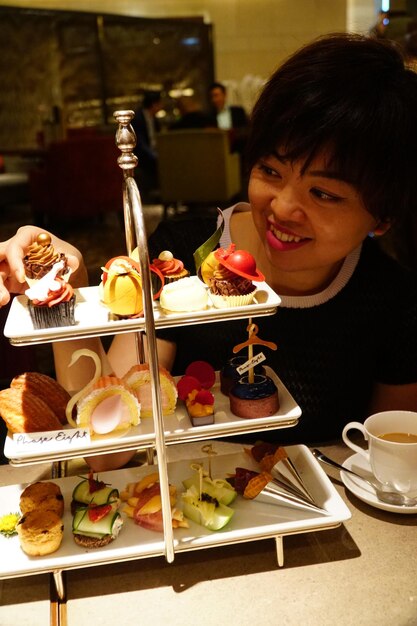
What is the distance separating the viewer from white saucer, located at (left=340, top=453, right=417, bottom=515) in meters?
1.11

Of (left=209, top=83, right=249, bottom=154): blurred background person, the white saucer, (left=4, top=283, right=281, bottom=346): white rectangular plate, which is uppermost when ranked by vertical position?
(left=4, top=283, right=281, bottom=346): white rectangular plate

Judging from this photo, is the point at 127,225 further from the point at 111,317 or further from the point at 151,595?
the point at 151,595

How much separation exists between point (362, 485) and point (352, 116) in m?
0.65

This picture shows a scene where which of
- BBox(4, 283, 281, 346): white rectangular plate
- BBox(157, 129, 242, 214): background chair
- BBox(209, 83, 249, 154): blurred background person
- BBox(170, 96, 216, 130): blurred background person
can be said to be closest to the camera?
BBox(4, 283, 281, 346): white rectangular plate

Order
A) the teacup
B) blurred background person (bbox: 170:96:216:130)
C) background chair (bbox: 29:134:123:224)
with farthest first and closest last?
blurred background person (bbox: 170:96:216:130)
background chair (bbox: 29:134:123:224)
the teacup

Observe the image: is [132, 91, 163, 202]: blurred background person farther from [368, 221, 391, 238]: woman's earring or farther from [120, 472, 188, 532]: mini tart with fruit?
[120, 472, 188, 532]: mini tart with fruit

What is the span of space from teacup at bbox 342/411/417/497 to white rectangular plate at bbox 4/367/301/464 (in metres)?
0.20

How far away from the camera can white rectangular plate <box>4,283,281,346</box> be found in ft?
2.82

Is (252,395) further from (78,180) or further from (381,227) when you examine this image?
(78,180)

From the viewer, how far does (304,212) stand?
1.20 m

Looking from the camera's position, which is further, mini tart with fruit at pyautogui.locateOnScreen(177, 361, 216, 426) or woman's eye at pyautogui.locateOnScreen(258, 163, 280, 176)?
woman's eye at pyautogui.locateOnScreen(258, 163, 280, 176)

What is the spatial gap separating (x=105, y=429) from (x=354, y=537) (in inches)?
17.7

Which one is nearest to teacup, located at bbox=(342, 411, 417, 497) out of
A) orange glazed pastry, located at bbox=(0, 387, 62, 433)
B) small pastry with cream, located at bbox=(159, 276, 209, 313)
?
small pastry with cream, located at bbox=(159, 276, 209, 313)

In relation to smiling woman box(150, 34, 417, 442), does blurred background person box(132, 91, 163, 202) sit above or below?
below
